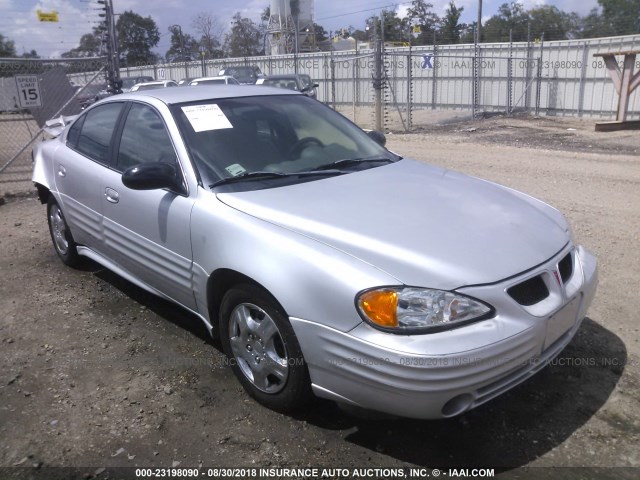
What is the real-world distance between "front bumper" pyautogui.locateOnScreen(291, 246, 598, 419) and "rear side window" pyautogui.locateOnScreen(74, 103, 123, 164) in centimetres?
248

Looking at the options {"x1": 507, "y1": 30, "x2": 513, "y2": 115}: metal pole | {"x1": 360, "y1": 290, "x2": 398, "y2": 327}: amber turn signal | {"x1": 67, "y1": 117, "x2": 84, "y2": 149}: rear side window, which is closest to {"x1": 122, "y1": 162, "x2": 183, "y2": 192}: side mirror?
{"x1": 360, "y1": 290, "x2": 398, "y2": 327}: amber turn signal

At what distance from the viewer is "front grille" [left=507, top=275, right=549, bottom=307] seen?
8.74 ft

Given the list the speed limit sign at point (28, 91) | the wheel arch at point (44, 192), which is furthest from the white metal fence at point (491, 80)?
the wheel arch at point (44, 192)

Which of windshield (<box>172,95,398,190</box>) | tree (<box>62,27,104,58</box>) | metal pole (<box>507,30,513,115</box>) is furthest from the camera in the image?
metal pole (<box>507,30,513,115</box>)

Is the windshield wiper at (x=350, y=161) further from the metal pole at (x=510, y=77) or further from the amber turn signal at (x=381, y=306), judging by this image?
the metal pole at (x=510, y=77)

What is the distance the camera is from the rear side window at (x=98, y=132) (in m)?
4.38

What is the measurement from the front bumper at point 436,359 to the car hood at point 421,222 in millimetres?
140

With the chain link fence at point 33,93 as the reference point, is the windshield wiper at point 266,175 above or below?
below

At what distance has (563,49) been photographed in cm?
2045

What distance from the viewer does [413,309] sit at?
251cm

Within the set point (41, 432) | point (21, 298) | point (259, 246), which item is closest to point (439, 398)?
point (259, 246)

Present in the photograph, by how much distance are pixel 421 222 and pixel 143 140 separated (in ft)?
6.89

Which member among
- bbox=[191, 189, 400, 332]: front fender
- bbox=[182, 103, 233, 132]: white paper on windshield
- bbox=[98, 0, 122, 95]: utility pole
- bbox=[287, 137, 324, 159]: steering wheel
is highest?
bbox=[98, 0, 122, 95]: utility pole

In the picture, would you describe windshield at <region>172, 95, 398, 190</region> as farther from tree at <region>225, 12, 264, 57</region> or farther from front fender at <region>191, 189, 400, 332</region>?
tree at <region>225, 12, 264, 57</region>
